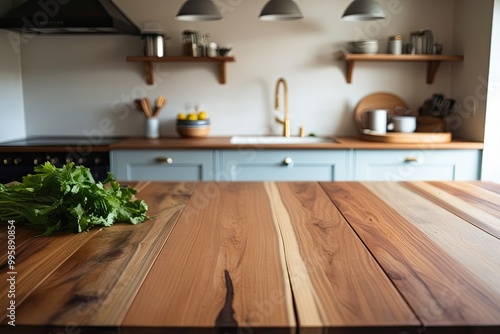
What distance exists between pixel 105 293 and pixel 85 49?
3121 mm

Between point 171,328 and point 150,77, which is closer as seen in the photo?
point 171,328

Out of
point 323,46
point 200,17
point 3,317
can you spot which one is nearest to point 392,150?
point 323,46

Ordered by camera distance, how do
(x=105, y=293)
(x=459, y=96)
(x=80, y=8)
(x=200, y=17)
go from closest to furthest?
1. (x=105, y=293)
2. (x=200, y=17)
3. (x=80, y=8)
4. (x=459, y=96)

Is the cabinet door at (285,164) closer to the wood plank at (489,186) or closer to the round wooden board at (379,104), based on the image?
the round wooden board at (379,104)

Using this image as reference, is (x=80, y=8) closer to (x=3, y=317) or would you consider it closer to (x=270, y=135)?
(x=270, y=135)

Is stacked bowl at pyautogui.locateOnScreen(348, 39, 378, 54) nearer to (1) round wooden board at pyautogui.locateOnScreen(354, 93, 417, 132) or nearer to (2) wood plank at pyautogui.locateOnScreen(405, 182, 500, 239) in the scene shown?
(1) round wooden board at pyautogui.locateOnScreen(354, 93, 417, 132)

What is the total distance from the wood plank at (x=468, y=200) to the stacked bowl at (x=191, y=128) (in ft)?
6.18

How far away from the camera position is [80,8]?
2.98m

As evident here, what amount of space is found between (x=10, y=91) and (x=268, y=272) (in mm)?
3173

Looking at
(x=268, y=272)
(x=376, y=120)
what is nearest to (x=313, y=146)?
(x=376, y=120)

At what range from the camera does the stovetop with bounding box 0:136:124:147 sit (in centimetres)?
315

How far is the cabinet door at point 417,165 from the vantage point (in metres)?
3.05

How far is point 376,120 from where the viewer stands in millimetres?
3318

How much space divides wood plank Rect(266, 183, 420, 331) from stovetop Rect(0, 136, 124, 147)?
2.16 metres
